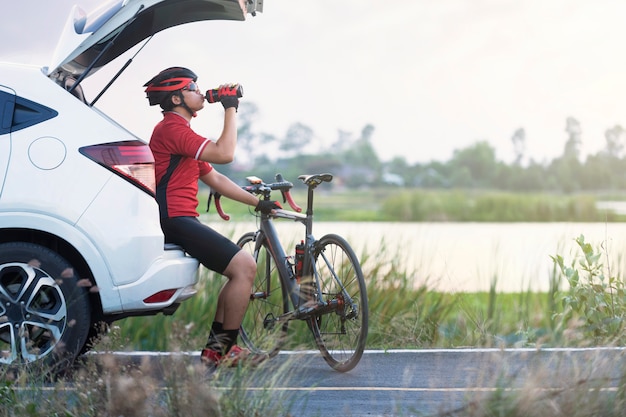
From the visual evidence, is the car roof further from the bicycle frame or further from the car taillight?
the bicycle frame

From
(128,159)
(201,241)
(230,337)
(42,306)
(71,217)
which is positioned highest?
(128,159)

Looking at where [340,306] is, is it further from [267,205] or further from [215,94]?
[215,94]

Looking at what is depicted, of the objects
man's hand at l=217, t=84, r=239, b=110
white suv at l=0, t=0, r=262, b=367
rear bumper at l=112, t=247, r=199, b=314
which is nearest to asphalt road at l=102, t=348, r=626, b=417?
rear bumper at l=112, t=247, r=199, b=314

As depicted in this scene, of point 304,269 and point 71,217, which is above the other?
point 71,217

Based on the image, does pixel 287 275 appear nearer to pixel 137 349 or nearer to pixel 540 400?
pixel 137 349

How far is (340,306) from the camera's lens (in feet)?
19.9

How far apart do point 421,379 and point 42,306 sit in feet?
8.03

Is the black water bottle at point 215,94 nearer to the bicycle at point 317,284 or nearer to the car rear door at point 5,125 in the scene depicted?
the bicycle at point 317,284

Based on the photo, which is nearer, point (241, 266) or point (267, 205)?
point (241, 266)

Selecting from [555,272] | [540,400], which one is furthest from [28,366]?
[555,272]

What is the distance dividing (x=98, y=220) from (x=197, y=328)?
8.17 ft

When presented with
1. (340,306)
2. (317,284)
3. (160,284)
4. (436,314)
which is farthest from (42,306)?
(436,314)

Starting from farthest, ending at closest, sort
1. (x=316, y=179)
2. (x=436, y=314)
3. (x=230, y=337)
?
(x=436, y=314), (x=316, y=179), (x=230, y=337)

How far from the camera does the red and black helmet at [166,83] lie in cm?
613
